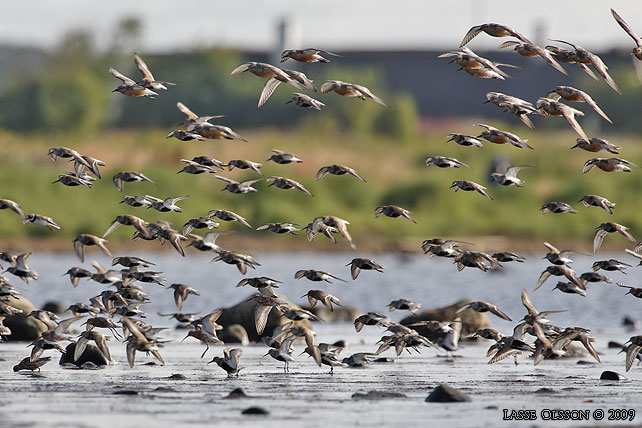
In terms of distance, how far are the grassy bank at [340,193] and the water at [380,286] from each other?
5.54 ft

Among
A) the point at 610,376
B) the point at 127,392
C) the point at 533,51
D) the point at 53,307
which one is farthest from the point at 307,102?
the point at 53,307

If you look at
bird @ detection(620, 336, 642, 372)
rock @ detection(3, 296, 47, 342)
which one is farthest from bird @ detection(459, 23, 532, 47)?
rock @ detection(3, 296, 47, 342)

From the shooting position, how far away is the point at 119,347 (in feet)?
87.1

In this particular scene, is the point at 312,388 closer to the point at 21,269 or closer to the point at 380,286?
the point at 21,269

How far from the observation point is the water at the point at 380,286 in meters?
39.8

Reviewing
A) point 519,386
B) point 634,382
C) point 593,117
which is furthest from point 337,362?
point 593,117

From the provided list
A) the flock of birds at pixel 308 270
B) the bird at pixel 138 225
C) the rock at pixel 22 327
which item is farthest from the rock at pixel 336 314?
the bird at pixel 138 225

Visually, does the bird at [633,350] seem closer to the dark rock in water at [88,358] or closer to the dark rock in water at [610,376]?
the dark rock in water at [610,376]

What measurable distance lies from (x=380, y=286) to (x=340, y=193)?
644 inches

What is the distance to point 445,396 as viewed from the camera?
1872cm

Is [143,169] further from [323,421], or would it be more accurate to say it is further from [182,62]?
[182,62]

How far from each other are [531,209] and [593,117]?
34046 millimetres

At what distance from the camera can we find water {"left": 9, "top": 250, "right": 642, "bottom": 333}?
39.8 metres

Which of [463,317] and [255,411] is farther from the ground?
[255,411]
